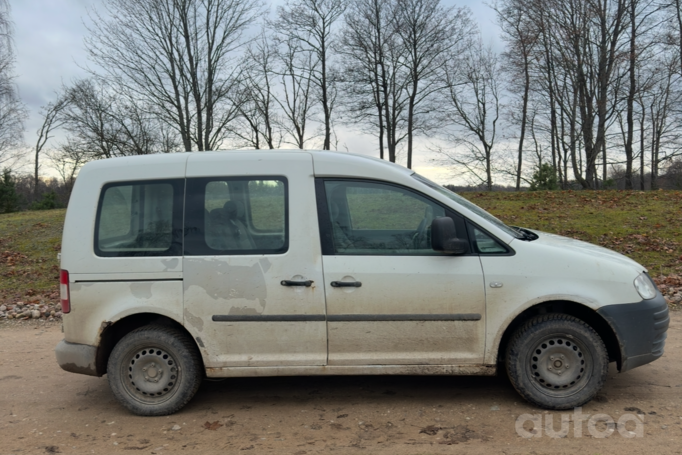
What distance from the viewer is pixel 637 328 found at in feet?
13.2

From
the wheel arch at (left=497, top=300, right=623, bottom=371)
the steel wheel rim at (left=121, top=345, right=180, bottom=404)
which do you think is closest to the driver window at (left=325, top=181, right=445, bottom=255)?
the wheel arch at (left=497, top=300, right=623, bottom=371)

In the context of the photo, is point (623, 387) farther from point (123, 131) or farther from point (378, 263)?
point (123, 131)

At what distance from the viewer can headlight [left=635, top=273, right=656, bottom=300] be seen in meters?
4.06

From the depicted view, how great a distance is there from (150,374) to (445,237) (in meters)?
2.60

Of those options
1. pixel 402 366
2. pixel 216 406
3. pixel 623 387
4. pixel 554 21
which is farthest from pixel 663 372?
pixel 554 21

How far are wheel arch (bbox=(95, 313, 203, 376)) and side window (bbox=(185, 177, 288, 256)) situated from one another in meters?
0.63

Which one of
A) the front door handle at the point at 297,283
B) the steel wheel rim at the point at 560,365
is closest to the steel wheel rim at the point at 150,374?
the front door handle at the point at 297,283

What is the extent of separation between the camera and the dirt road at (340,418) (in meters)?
3.65

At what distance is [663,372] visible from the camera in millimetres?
4852

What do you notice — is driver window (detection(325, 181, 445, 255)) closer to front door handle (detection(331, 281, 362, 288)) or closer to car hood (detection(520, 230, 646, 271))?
front door handle (detection(331, 281, 362, 288))

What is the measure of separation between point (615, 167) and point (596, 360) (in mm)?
30508
